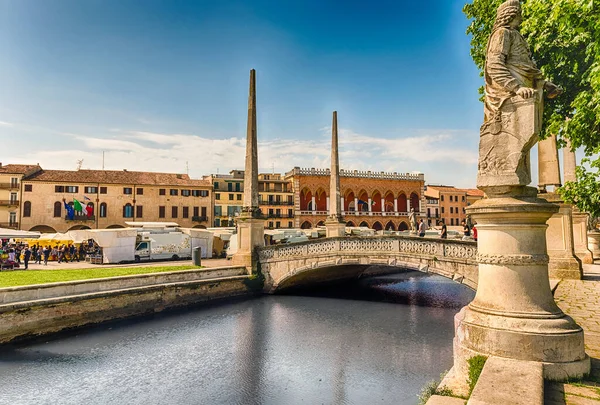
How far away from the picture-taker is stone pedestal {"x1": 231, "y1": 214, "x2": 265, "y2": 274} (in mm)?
20172

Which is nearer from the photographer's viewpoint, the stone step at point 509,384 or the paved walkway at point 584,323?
the stone step at point 509,384

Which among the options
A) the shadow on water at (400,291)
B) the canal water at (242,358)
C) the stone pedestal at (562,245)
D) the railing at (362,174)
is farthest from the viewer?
the railing at (362,174)

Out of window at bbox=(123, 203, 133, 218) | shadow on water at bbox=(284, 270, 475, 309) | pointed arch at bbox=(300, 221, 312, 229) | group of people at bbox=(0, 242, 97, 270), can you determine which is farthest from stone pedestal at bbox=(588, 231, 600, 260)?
window at bbox=(123, 203, 133, 218)

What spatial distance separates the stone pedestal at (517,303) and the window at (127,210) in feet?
141

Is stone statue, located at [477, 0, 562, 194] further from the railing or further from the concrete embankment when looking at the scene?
the railing

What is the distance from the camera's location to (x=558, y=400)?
10.9ft

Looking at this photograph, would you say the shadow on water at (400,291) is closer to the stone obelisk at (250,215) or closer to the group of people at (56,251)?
the stone obelisk at (250,215)

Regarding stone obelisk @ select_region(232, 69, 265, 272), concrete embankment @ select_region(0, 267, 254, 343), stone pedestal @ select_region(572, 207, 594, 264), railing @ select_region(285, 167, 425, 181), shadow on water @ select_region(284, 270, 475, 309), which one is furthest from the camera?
railing @ select_region(285, 167, 425, 181)

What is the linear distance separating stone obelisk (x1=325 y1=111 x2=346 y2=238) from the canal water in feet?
19.0

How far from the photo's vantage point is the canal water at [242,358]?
356 inches

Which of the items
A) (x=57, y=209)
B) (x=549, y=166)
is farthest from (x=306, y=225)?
(x=549, y=166)

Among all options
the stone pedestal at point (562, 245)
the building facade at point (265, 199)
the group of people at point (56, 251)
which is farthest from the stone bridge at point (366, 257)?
the building facade at point (265, 199)

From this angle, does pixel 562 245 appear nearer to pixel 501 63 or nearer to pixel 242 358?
pixel 501 63

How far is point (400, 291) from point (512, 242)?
64.0ft
